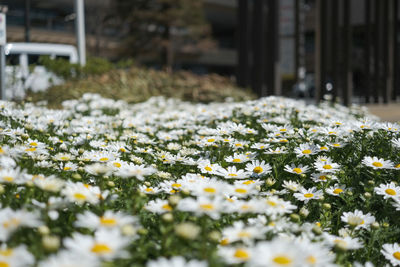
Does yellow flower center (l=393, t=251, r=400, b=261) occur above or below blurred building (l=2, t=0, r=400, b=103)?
below

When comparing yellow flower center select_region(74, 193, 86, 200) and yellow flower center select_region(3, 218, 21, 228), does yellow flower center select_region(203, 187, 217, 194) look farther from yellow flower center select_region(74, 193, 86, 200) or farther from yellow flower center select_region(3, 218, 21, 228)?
yellow flower center select_region(3, 218, 21, 228)

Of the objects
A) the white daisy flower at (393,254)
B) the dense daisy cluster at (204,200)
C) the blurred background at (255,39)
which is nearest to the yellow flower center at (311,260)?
the dense daisy cluster at (204,200)

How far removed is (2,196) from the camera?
171cm

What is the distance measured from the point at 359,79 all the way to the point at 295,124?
31813mm

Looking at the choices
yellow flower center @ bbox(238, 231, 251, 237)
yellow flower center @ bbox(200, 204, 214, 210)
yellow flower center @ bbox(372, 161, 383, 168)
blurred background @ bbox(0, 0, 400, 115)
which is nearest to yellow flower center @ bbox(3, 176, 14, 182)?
yellow flower center @ bbox(200, 204, 214, 210)

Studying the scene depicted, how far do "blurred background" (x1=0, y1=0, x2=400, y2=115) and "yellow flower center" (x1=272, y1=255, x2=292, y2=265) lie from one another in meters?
5.80

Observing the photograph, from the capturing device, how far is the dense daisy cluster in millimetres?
1136

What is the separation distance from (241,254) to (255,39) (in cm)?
952

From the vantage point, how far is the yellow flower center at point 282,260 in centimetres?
101

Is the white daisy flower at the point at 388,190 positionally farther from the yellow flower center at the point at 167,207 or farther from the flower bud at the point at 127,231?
the flower bud at the point at 127,231

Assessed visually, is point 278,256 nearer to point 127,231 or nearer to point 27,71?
point 127,231

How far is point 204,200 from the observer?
1365mm

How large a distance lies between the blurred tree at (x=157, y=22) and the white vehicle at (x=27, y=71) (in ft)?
28.1

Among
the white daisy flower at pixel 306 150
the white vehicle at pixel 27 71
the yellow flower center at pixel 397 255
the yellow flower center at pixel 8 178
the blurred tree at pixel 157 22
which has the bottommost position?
the yellow flower center at pixel 397 255
